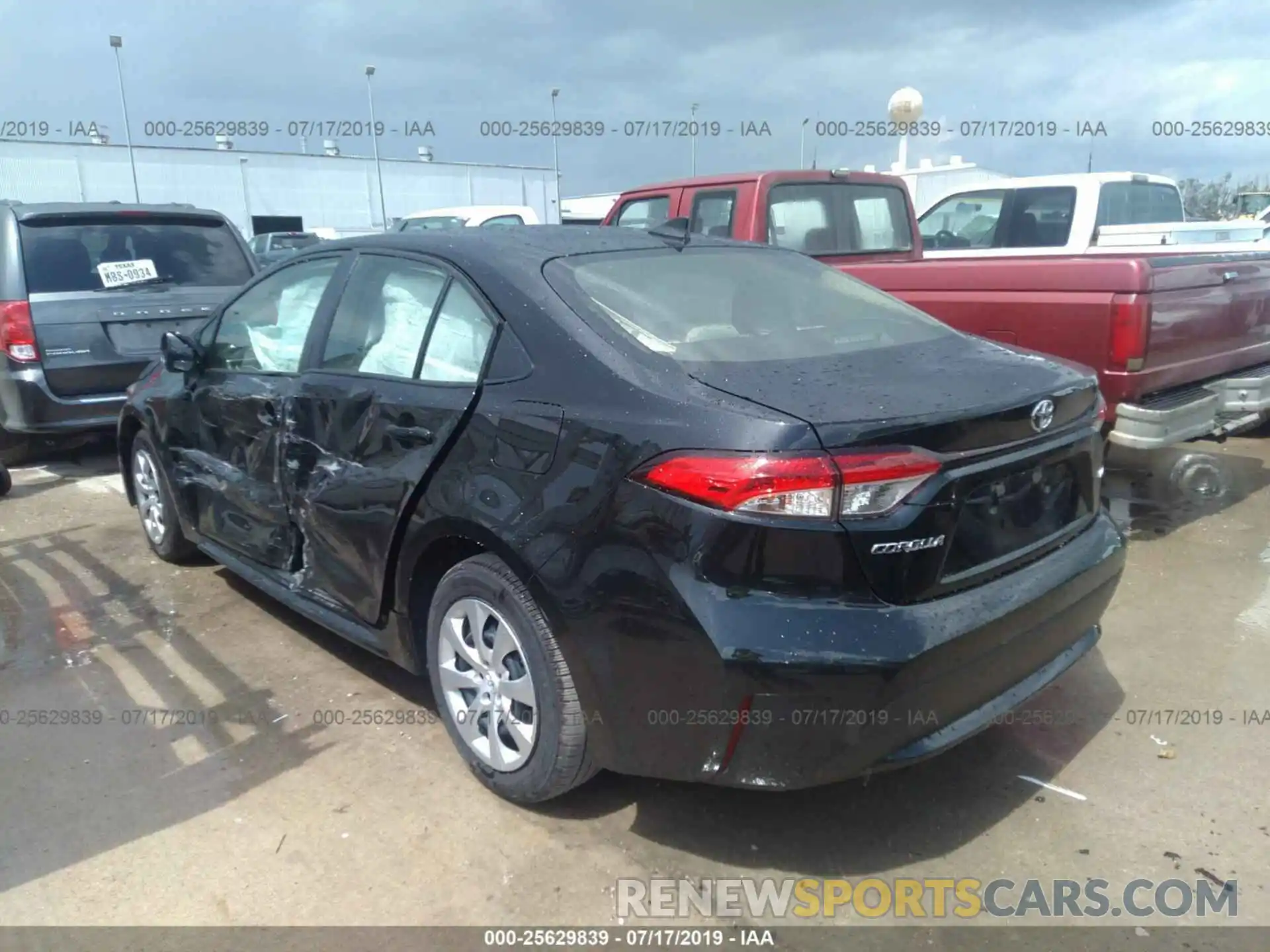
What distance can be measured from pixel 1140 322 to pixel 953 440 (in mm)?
2381

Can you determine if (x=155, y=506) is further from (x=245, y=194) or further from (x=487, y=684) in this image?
(x=245, y=194)

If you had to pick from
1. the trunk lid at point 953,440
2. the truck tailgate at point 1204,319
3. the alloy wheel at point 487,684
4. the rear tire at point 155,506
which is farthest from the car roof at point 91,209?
the truck tailgate at point 1204,319

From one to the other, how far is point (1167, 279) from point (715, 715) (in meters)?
3.26

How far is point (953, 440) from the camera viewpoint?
231 cm

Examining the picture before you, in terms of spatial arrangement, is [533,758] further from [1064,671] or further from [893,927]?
[1064,671]

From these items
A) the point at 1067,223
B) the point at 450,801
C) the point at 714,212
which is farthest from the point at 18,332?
the point at 1067,223

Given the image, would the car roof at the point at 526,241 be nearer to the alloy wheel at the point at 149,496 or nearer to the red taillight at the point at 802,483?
the red taillight at the point at 802,483

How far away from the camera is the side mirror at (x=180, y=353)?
4.12 m

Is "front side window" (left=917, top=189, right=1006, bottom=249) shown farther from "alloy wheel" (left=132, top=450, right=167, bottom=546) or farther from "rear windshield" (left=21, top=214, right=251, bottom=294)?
"alloy wheel" (left=132, top=450, right=167, bottom=546)

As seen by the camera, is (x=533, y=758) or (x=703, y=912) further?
(x=533, y=758)

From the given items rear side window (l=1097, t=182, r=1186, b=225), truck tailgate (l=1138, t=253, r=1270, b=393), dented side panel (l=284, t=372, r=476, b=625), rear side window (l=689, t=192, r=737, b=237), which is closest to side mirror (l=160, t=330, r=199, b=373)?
dented side panel (l=284, t=372, r=476, b=625)

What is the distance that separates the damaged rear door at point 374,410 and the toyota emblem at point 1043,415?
1.52 meters

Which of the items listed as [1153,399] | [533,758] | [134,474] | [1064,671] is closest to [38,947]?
[533,758]

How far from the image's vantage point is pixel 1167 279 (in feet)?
13.9
